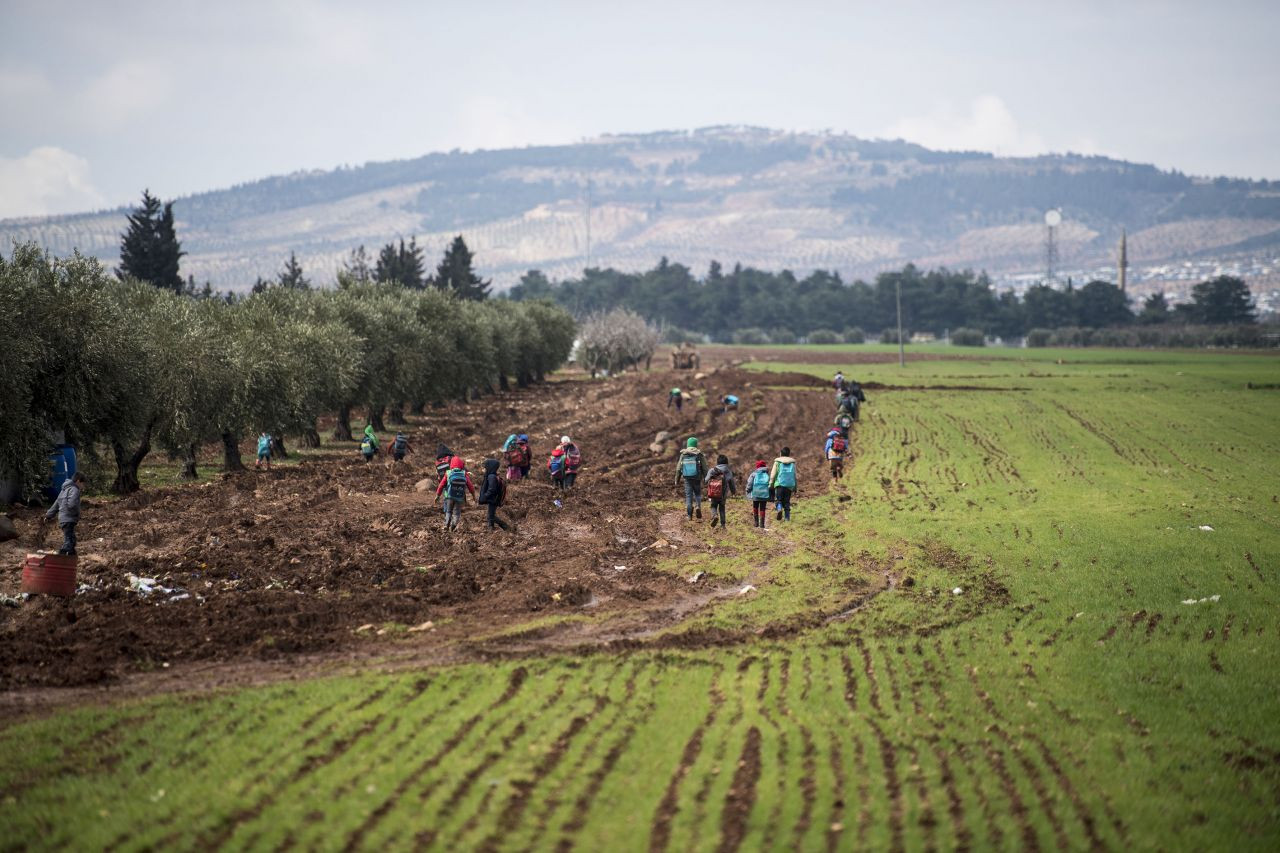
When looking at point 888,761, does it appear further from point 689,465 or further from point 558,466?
point 558,466

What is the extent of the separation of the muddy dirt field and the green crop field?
1.81 metres

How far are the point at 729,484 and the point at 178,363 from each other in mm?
20821

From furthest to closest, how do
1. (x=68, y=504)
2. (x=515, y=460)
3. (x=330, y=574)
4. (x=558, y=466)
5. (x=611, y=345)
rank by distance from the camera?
(x=611, y=345) < (x=515, y=460) < (x=558, y=466) < (x=330, y=574) < (x=68, y=504)

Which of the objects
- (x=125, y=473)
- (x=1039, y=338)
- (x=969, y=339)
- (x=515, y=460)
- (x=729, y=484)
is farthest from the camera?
(x=969, y=339)

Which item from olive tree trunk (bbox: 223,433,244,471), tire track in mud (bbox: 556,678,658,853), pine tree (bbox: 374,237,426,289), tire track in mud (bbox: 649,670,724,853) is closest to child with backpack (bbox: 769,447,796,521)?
tire track in mud (bbox: 649,670,724,853)

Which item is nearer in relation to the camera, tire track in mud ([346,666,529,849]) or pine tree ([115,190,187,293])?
Answer: tire track in mud ([346,666,529,849])

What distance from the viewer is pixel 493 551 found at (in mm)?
26703

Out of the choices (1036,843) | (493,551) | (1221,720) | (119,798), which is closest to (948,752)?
(1036,843)

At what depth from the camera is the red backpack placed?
29.8 metres

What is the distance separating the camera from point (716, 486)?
29.9m

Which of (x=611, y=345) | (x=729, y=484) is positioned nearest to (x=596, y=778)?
(x=729, y=484)

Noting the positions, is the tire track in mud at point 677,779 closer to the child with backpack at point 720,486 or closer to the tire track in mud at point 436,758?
the tire track in mud at point 436,758

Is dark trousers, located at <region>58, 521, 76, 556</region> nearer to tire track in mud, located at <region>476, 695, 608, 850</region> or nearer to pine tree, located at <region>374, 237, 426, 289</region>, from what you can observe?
tire track in mud, located at <region>476, 695, 608, 850</region>

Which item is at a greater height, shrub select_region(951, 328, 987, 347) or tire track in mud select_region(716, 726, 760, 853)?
shrub select_region(951, 328, 987, 347)
